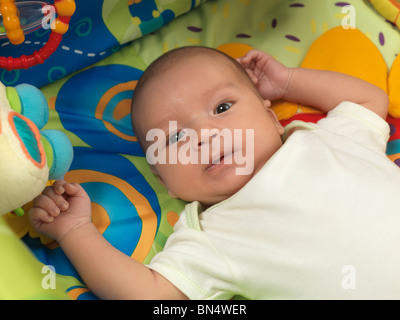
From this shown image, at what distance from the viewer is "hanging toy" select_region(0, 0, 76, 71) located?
762mm

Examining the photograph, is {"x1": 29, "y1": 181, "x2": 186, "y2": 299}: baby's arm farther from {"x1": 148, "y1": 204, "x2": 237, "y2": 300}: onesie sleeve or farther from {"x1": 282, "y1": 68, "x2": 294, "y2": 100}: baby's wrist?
{"x1": 282, "y1": 68, "x2": 294, "y2": 100}: baby's wrist

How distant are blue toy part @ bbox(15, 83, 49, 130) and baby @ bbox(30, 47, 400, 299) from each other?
0.17m

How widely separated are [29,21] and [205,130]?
0.40 meters

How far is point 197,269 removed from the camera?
0.88 metres

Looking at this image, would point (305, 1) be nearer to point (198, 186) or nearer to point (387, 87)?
point (387, 87)

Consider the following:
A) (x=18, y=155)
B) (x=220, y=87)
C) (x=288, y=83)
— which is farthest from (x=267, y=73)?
(x=18, y=155)

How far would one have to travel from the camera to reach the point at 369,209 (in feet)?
2.85

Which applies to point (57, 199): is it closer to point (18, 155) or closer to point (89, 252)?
point (89, 252)

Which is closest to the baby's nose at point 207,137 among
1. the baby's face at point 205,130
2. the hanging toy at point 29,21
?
the baby's face at point 205,130

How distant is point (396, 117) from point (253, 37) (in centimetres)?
45

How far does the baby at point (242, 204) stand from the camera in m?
0.84

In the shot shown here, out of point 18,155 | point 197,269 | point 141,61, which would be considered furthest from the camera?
point 141,61

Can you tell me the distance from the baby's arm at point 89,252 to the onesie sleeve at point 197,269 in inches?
0.8

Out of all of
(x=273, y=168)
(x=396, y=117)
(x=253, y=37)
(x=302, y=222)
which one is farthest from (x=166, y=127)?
(x=396, y=117)
